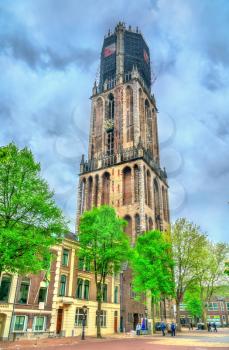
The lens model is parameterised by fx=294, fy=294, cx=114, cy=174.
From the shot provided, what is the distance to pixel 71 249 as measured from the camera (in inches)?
1391

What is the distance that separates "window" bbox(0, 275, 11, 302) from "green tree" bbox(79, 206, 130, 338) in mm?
8430

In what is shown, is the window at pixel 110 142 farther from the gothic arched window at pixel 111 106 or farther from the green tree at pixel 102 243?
the green tree at pixel 102 243

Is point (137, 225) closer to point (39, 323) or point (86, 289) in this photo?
point (86, 289)

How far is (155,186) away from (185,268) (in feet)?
107

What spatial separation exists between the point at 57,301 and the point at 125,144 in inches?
1785

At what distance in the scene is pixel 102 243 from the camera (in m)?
33.5

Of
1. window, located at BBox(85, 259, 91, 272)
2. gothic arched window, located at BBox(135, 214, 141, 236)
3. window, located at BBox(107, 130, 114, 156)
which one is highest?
window, located at BBox(107, 130, 114, 156)

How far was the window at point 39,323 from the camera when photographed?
2864cm

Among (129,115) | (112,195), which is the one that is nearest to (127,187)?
(112,195)

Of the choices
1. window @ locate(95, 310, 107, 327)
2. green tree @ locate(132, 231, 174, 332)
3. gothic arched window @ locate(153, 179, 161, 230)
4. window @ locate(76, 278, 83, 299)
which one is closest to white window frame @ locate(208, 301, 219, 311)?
gothic arched window @ locate(153, 179, 161, 230)

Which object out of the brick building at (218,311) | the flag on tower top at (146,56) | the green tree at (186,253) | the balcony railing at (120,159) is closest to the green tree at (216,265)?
the green tree at (186,253)

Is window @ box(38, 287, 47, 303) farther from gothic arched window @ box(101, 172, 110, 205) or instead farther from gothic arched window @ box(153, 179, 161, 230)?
gothic arched window @ box(153, 179, 161, 230)

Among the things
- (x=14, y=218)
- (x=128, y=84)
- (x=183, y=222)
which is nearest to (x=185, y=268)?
(x=183, y=222)

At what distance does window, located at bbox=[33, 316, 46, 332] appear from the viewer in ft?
94.0
